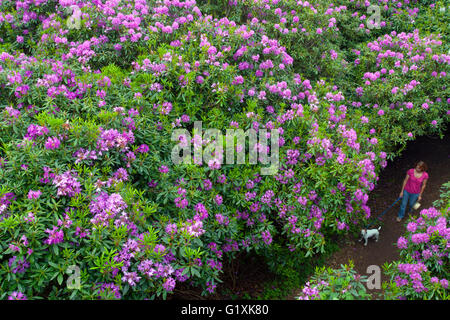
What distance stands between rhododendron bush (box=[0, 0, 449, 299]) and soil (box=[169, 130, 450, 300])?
1.68 feet

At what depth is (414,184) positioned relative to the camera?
6.63 meters

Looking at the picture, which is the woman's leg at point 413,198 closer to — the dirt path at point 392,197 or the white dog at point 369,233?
the dirt path at point 392,197

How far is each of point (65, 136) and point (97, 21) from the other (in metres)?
2.68

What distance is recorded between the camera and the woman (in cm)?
648

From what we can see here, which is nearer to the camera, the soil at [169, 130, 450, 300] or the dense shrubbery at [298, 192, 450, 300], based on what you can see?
the dense shrubbery at [298, 192, 450, 300]

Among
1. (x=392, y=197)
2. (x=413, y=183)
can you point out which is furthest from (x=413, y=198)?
(x=392, y=197)

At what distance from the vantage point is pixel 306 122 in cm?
509

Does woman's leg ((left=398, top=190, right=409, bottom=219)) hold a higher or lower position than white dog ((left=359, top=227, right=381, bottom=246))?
higher

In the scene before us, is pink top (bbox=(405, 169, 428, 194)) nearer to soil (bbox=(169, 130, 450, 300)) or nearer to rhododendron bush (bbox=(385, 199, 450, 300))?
soil (bbox=(169, 130, 450, 300))

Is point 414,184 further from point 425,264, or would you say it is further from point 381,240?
point 425,264

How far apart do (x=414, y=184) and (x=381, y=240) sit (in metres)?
1.18

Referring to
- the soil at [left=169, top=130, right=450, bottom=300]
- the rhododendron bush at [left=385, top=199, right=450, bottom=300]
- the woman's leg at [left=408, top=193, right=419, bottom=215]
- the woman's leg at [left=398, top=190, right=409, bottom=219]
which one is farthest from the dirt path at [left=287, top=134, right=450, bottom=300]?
the rhododendron bush at [left=385, top=199, right=450, bottom=300]

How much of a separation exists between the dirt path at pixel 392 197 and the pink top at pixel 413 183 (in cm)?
74

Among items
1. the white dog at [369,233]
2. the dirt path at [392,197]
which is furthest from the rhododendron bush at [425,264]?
the white dog at [369,233]
